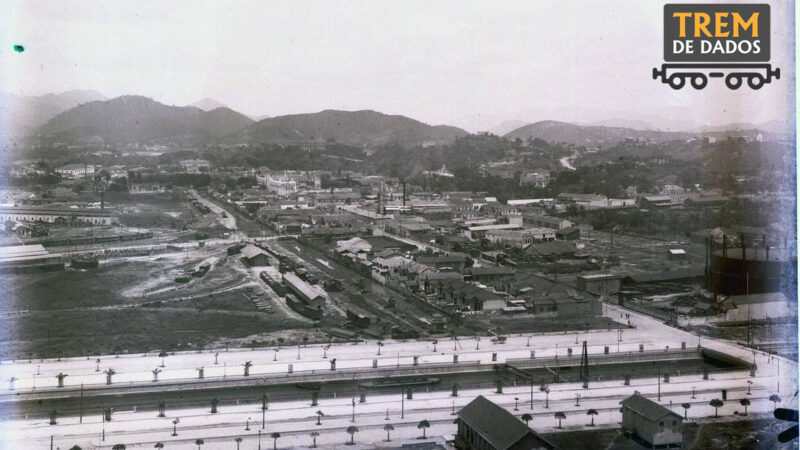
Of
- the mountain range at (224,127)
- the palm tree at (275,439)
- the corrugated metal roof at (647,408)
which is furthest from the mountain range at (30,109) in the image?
the corrugated metal roof at (647,408)

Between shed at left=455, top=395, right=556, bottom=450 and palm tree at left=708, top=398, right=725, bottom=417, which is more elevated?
shed at left=455, top=395, right=556, bottom=450

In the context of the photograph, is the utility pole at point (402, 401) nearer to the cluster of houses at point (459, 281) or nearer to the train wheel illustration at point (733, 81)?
the cluster of houses at point (459, 281)

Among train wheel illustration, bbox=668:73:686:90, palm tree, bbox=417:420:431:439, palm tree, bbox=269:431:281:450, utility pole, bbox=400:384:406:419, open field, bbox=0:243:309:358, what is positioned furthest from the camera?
open field, bbox=0:243:309:358

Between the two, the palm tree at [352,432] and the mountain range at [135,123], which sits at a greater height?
the mountain range at [135,123]

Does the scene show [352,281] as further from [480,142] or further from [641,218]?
[641,218]

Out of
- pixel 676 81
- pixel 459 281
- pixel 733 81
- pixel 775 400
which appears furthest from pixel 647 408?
pixel 459 281

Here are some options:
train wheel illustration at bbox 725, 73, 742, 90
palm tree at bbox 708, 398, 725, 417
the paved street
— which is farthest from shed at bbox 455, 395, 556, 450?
train wheel illustration at bbox 725, 73, 742, 90

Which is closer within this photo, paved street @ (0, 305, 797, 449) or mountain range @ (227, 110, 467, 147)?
paved street @ (0, 305, 797, 449)

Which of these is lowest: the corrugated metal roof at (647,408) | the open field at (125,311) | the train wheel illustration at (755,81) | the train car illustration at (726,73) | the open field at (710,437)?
the open field at (710,437)

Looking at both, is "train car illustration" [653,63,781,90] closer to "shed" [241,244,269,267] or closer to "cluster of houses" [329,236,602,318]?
"cluster of houses" [329,236,602,318]
